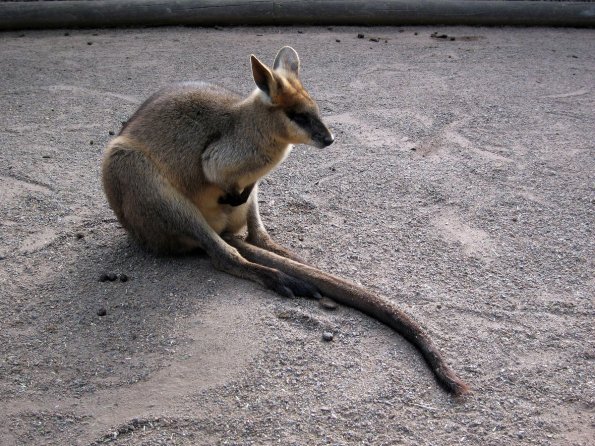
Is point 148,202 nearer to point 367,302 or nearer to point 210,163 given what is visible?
point 210,163

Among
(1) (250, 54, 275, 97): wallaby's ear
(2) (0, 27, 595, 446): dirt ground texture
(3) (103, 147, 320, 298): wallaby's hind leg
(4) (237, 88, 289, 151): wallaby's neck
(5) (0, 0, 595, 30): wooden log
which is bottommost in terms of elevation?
(2) (0, 27, 595, 446): dirt ground texture

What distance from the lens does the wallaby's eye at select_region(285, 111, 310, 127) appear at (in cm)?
393

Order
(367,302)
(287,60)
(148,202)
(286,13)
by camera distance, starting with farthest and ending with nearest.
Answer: (286,13) < (287,60) < (148,202) < (367,302)

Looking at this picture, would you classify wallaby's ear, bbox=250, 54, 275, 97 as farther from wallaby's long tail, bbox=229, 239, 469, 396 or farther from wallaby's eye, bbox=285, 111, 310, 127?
wallaby's long tail, bbox=229, 239, 469, 396

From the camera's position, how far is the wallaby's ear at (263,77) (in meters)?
3.78

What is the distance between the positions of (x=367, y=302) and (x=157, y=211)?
122 centimetres

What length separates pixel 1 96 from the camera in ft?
21.7

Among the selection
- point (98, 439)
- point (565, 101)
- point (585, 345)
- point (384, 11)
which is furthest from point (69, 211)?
point (384, 11)

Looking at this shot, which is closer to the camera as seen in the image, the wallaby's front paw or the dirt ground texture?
the dirt ground texture

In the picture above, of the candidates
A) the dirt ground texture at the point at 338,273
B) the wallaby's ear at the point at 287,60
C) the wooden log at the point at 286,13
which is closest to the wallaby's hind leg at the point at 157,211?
the dirt ground texture at the point at 338,273

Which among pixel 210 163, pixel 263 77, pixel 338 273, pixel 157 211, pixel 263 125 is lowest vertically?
pixel 338 273

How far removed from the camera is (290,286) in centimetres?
377

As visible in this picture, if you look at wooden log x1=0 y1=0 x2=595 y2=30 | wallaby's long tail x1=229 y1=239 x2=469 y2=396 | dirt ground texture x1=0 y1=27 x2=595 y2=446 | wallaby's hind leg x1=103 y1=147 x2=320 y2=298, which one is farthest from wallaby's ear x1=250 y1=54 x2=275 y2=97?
wooden log x1=0 y1=0 x2=595 y2=30

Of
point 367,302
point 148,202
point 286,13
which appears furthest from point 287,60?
point 286,13
